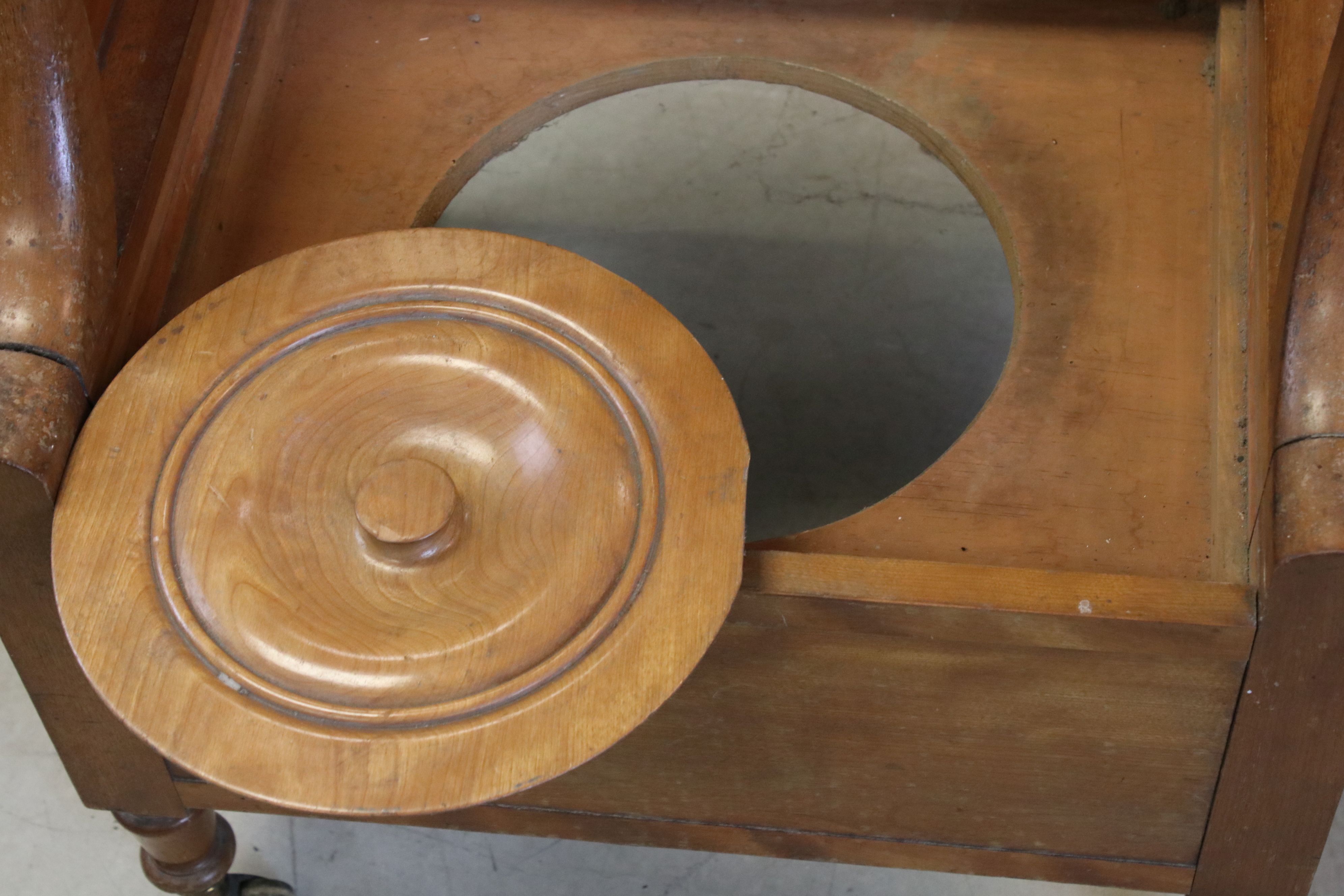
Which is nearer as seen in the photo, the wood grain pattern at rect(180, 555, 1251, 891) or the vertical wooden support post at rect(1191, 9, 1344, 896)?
the vertical wooden support post at rect(1191, 9, 1344, 896)

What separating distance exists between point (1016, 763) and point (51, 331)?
47.8 inches

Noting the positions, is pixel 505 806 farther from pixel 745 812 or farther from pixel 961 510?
pixel 961 510

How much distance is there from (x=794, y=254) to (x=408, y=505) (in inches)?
76.5

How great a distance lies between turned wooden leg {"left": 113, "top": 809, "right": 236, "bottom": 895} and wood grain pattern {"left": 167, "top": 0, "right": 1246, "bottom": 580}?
2.49 feet

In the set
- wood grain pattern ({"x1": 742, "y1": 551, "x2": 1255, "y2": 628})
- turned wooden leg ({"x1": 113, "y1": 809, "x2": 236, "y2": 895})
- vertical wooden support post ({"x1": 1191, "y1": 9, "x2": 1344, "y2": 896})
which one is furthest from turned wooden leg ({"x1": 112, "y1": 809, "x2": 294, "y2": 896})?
vertical wooden support post ({"x1": 1191, "y1": 9, "x2": 1344, "y2": 896})

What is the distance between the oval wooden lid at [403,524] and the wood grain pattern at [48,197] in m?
0.09

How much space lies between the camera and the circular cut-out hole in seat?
9.77ft

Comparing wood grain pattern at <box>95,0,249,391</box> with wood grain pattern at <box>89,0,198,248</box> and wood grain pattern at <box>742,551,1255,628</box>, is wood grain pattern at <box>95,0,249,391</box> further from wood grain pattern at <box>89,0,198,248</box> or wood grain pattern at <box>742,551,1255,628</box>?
wood grain pattern at <box>742,551,1255,628</box>

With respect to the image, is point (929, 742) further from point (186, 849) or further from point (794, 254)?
point (794, 254)

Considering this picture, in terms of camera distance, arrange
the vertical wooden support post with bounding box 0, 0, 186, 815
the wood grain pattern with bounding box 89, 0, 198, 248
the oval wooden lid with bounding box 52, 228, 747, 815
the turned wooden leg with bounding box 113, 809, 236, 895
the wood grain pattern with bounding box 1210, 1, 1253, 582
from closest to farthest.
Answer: the oval wooden lid with bounding box 52, 228, 747, 815 < the vertical wooden support post with bounding box 0, 0, 186, 815 < the wood grain pattern with bounding box 1210, 1, 1253, 582 < the wood grain pattern with bounding box 89, 0, 198, 248 < the turned wooden leg with bounding box 113, 809, 236, 895

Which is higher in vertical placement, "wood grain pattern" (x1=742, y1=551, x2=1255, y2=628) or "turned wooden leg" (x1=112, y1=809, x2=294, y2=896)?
"wood grain pattern" (x1=742, y1=551, x2=1255, y2=628)

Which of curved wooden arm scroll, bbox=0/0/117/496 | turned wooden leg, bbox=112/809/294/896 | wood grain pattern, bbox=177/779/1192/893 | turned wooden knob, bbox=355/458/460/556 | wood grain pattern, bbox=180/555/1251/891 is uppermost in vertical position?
curved wooden arm scroll, bbox=0/0/117/496

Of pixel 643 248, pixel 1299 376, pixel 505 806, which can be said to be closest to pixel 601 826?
pixel 505 806

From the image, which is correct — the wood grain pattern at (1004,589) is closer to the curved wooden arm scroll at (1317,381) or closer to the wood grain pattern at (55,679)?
the curved wooden arm scroll at (1317,381)
